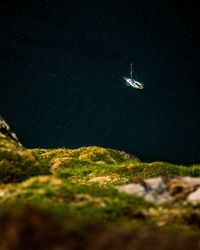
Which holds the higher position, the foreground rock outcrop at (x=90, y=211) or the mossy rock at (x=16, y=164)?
the foreground rock outcrop at (x=90, y=211)

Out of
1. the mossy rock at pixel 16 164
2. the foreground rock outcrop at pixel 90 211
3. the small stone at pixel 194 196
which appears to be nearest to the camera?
the foreground rock outcrop at pixel 90 211

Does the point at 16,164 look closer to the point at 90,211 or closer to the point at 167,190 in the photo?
the point at 167,190

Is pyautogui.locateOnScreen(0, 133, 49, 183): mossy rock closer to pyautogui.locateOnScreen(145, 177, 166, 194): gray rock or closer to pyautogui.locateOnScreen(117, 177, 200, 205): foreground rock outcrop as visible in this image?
pyautogui.locateOnScreen(117, 177, 200, 205): foreground rock outcrop

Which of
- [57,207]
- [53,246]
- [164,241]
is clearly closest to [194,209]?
[57,207]

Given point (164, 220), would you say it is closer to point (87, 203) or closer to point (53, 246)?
point (87, 203)

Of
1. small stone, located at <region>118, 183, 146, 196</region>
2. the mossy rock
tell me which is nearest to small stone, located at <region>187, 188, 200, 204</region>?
small stone, located at <region>118, 183, 146, 196</region>

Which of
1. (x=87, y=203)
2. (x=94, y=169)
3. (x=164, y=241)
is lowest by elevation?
(x=94, y=169)

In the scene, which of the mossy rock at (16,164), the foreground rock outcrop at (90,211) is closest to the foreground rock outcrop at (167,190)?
the foreground rock outcrop at (90,211)

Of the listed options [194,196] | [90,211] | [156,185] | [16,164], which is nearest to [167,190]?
[156,185]

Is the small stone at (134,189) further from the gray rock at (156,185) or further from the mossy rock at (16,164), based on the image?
the mossy rock at (16,164)

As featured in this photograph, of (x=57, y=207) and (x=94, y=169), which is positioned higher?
(x=57, y=207)
